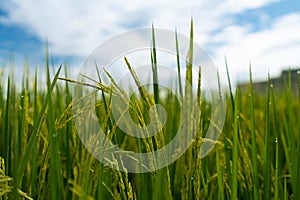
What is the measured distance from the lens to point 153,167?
55 centimetres

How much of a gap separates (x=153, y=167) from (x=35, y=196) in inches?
10.0

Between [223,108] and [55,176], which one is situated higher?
[223,108]

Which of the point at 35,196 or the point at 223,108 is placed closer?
the point at 35,196

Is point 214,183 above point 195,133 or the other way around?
the other way around

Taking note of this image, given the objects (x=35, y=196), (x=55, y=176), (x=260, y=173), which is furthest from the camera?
(x=260, y=173)

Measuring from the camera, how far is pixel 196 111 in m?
0.56

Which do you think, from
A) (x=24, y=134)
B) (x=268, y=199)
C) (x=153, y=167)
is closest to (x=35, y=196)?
(x=24, y=134)

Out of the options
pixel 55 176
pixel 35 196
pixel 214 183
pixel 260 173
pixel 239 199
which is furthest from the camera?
pixel 260 173

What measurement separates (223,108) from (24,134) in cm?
43

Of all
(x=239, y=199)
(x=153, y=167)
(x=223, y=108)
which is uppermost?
(x=223, y=108)

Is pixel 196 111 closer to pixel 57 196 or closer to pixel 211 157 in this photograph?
pixel 57 196

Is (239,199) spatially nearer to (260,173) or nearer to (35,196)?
(260,173)

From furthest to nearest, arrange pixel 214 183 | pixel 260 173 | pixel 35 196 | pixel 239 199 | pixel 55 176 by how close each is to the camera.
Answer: pixel 260 173 → pixel 214 183 → pixel 239 199 → pixel 35 196 → pixel 55 176

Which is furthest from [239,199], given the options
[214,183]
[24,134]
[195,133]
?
[24,134]
